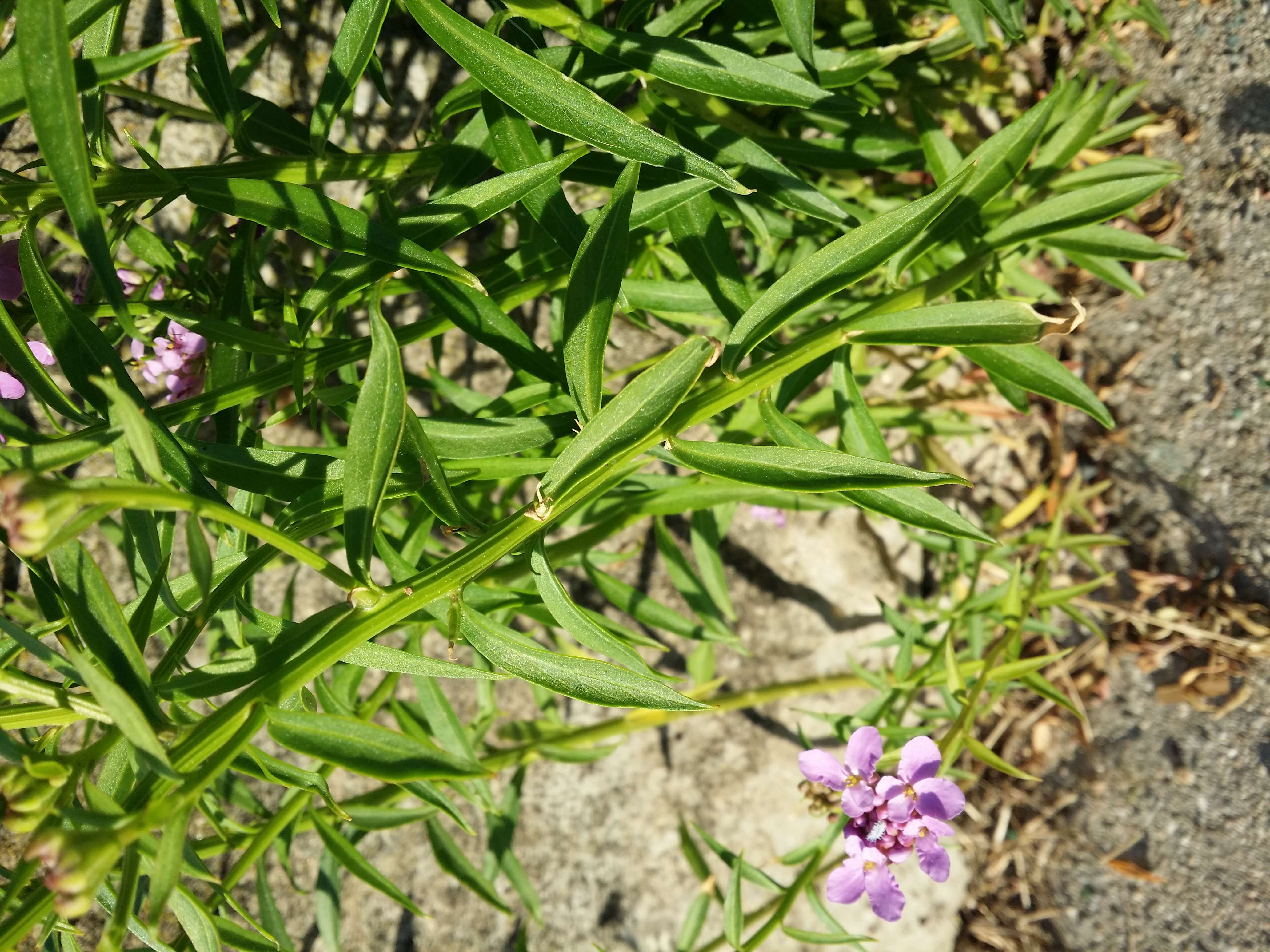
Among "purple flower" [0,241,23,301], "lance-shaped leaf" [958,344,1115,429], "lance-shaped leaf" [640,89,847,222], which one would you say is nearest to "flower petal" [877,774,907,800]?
"lance-shaped leaf" [958,344,1115,429]

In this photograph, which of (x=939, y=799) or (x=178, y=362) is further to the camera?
(x=178, y=362)

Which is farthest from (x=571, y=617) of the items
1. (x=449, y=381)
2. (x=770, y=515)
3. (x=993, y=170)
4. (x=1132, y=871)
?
(x=1132, y=871)

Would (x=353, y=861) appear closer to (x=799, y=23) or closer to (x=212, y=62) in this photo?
(x=212, y=62)

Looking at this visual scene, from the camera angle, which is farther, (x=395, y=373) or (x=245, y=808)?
(x=245, y=808)

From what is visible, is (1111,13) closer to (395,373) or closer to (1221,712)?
(1221,712)

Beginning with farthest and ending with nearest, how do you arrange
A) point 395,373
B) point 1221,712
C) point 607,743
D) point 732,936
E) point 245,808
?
point 607,743
point 1221,712
point 245,808
point 732,936
point 395,373

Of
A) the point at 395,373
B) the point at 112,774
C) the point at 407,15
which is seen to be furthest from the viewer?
the point at 407,15

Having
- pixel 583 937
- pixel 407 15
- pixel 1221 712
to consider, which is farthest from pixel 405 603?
pixel 1221 712

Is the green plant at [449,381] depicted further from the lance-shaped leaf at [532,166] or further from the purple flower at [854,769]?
the purple flower at [854,769]
